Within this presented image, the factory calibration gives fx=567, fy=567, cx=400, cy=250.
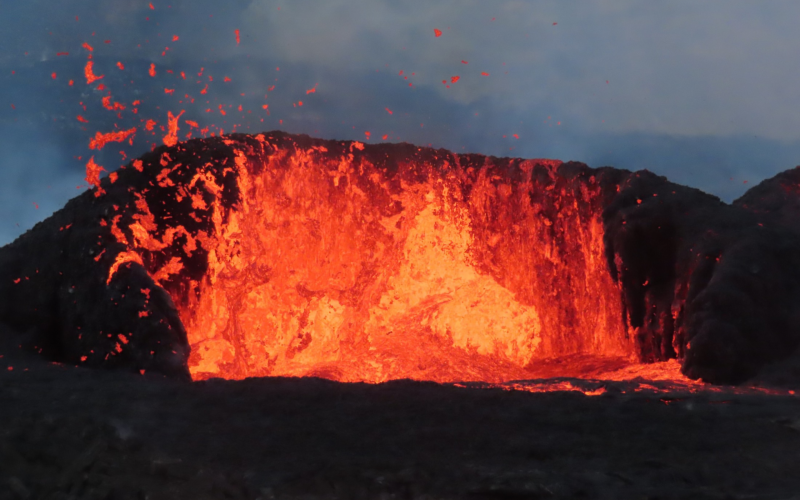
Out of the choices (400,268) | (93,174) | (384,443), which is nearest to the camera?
(384,443)

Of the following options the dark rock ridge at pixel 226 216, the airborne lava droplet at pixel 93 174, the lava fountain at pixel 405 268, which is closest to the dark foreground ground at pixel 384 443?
the dark rock ridge at pixel 226 216

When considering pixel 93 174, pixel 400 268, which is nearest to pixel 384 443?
pixel 93 174

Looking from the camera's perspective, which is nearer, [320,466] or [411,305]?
[320,466]

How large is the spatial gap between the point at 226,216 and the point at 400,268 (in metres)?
5.56

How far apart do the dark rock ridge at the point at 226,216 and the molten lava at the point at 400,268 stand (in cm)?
49

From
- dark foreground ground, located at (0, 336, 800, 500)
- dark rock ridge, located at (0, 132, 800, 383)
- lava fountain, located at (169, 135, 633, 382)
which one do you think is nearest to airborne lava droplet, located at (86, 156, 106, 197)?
dark rock ridge, located at (0, 132, 800, 383)

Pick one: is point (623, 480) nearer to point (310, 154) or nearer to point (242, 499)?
point (242, 499)

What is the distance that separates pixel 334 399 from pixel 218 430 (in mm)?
1378

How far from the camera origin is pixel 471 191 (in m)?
17.1

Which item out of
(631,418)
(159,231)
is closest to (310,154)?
(159,231)

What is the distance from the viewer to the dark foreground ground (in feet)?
13.9

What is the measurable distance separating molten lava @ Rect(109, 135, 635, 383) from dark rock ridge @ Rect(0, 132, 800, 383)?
49 centimetres

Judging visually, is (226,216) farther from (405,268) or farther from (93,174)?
(405,268)

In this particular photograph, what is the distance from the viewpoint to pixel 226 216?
14.1m
